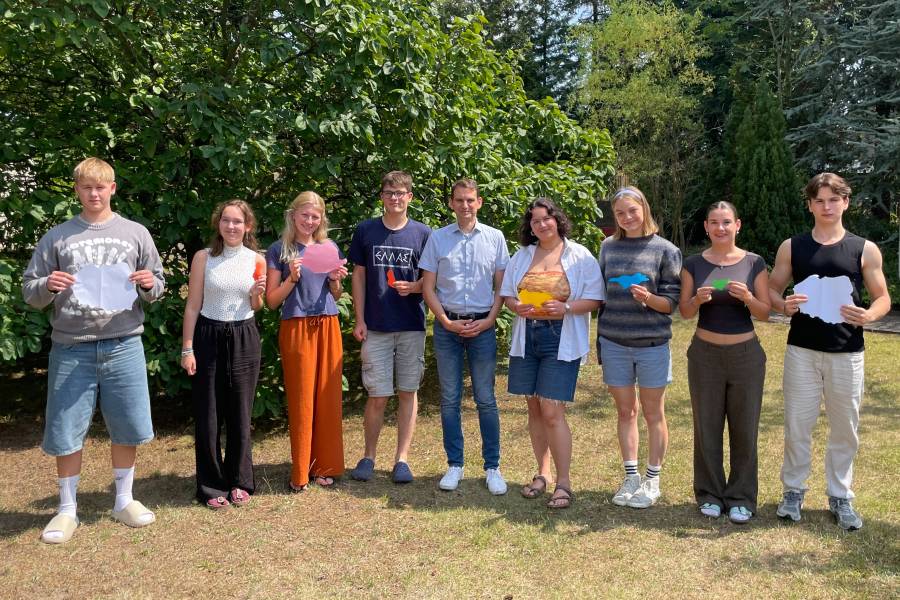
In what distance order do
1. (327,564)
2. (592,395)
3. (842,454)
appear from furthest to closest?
(592,395) → (842,454) → (327,564)

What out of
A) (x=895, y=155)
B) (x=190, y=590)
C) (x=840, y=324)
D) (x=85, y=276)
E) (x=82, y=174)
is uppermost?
(x=895, y=155)

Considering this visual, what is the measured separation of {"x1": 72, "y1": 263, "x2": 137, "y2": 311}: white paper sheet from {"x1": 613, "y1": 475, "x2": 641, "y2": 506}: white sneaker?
122 inches

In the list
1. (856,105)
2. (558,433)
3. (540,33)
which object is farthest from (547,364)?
(540,33)

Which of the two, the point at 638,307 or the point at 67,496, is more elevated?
the point at 638,307

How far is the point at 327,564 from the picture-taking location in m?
3.79

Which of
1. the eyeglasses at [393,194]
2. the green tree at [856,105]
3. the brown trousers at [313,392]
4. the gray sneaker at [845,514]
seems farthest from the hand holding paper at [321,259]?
the green tree at [856,105]

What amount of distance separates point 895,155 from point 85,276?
16.4 m

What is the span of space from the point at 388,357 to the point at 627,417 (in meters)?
1.59

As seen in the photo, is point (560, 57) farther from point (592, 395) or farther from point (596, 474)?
point (596, 474)

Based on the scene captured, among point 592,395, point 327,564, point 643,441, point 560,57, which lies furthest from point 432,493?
point 560,57

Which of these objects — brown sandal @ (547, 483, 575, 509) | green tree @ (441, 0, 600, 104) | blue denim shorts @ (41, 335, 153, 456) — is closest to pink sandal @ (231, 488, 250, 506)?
blue denim shorts @ (41, 335, 153, 456)

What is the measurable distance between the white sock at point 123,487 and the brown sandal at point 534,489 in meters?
2.41

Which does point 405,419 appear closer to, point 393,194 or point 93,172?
point 393,194

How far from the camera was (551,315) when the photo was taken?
14.3 ft
